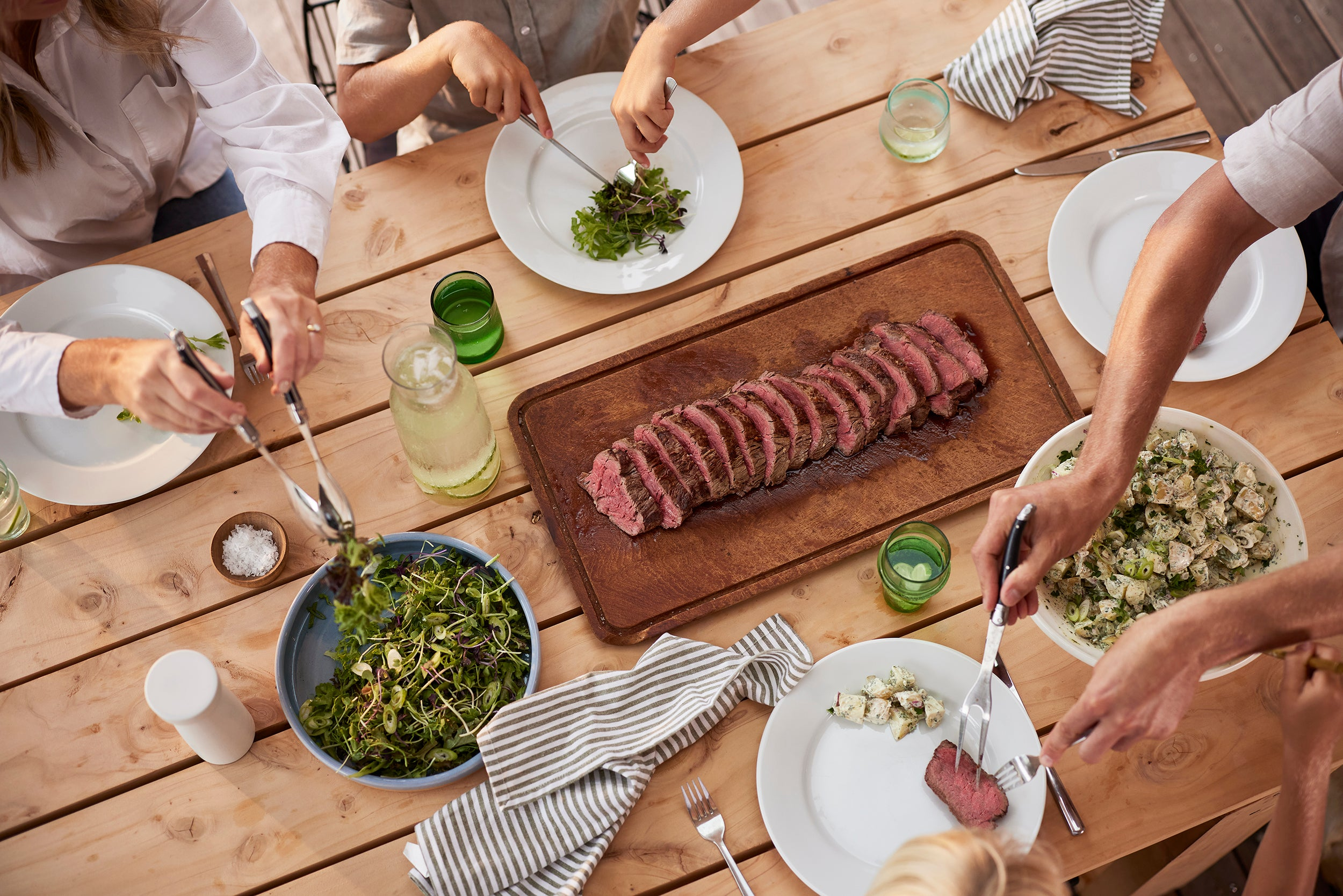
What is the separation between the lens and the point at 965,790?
188 cm

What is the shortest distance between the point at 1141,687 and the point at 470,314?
166cm

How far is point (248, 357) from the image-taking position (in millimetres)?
2242

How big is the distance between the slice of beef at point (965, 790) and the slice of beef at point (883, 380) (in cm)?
74

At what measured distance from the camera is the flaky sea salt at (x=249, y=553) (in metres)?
2.13

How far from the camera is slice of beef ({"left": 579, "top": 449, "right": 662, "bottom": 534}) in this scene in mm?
2131

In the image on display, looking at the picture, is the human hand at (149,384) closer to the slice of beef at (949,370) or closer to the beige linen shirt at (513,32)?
the beige linen shirt at (513,32)

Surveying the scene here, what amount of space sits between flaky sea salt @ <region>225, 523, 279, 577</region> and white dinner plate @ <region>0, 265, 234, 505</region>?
0.22 meters

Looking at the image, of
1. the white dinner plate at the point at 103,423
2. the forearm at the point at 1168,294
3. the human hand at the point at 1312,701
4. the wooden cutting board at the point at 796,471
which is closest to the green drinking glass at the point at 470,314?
the wooden cutting board at the point at 796,471

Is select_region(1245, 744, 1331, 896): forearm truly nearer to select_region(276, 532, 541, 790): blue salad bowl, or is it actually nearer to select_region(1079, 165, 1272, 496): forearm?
select_region(1079, 165, 1272, 496): forearm

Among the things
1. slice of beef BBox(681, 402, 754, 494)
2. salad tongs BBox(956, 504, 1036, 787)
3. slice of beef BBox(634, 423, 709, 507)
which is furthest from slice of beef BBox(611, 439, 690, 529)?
salad tongs BBox(956, 504, 1036, 787)

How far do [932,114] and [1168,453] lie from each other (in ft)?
3.60

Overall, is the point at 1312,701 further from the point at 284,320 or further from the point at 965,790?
the point at 284,320

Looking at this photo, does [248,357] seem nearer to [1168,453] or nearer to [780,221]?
[780,221]

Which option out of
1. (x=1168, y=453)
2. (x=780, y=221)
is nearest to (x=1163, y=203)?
(x=1168, y=453)
